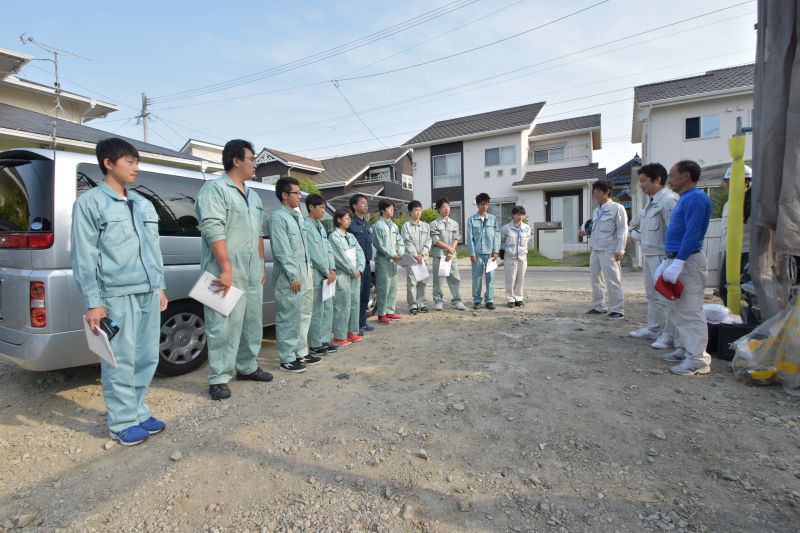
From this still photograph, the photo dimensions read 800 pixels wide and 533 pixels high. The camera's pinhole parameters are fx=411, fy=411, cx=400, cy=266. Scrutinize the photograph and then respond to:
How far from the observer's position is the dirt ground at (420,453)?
1826mm

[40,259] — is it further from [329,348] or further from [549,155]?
[549,155]

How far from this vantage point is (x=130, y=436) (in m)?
2.51

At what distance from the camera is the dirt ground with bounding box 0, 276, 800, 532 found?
5.99ft

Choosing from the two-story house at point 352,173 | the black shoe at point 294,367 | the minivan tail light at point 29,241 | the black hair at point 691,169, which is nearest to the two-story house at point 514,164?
the two-story house at point 352,173

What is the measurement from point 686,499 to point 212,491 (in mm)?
2234

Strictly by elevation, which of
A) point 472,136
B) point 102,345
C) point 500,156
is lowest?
point 102,345

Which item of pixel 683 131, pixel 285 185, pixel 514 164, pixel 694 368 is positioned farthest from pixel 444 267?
pixel 514 164

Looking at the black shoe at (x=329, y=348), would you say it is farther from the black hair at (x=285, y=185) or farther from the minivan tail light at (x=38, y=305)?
the minivan tail light at (x=38, y=305)

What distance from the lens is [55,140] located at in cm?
954

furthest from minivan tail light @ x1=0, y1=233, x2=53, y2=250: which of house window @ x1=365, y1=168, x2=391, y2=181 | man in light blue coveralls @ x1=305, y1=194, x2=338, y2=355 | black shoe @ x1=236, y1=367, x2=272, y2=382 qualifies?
house window @ x1=365, y1=168, x2=391, y2=181

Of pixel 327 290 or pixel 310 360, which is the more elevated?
pixel 327 290

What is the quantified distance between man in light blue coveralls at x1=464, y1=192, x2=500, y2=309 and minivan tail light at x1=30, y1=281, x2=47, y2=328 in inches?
207

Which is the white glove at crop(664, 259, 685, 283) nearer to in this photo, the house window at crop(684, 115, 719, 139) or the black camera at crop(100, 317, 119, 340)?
the black camera at crop(100, 317, 119, 340)

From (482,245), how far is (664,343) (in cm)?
304
